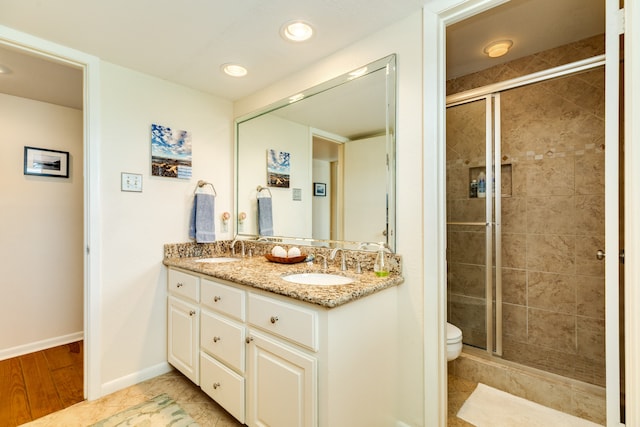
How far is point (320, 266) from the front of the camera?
1.82 m

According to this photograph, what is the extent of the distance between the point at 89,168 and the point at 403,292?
2021 millimetres

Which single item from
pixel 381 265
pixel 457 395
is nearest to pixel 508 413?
pixel 457 395

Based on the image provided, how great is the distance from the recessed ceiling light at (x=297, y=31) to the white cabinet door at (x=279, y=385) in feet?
5.17

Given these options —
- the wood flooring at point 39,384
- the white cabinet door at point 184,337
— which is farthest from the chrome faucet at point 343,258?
the wood flooring at point 39,384

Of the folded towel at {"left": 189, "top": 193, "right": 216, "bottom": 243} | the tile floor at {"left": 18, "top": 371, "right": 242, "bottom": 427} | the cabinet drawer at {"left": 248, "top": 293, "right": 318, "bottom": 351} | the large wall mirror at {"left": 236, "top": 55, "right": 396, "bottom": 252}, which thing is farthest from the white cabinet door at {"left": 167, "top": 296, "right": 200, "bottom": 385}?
the large wall mirror at {"left": 236, "top": 55, "right": 396, "bottom": 252}

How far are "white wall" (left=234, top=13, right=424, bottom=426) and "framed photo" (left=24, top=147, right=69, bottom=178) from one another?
9.42ft

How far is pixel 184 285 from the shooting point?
1896 mm

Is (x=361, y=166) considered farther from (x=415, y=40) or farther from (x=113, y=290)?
(x=113, y=290)

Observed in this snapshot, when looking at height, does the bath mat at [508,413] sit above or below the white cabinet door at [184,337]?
below

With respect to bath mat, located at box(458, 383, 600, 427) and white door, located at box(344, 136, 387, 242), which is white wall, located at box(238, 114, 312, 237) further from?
bath mat, located at box(458, 383, 600, 427)

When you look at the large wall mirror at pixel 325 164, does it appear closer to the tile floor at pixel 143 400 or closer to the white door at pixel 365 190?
the white door at pixel 365 190

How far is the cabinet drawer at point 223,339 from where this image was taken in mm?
1444
